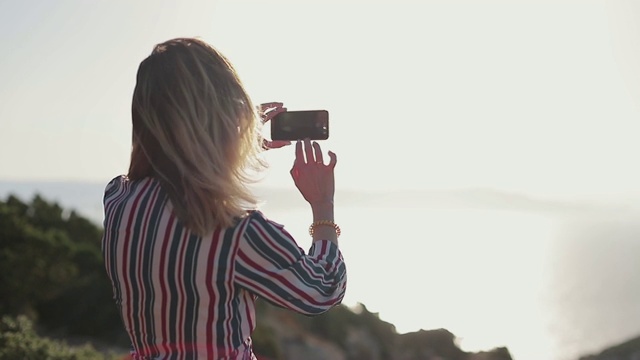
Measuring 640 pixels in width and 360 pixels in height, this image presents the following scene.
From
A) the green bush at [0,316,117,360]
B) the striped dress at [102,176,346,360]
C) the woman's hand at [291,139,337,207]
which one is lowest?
the green bush at [0,316,117,360]

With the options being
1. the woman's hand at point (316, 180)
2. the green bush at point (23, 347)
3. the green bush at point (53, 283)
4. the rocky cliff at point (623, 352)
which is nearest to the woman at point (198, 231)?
the woman's hand at point (316, 180)

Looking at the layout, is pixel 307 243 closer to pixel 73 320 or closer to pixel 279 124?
pixel 279 124

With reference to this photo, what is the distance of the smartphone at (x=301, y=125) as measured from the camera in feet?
9.48

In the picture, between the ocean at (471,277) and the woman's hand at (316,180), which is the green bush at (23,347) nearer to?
the ocean at (471,277)

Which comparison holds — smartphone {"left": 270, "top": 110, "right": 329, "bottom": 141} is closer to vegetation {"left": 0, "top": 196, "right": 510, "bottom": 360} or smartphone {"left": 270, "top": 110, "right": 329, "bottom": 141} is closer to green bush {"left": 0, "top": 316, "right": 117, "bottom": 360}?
green bush {"left": 0, "top": 316, "right": 117, "bottom": 360}

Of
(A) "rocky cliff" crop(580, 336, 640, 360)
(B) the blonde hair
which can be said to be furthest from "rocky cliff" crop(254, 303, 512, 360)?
(B) the blonde hair

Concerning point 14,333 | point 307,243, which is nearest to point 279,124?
point 307,243

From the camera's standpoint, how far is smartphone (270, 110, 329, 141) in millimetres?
2889

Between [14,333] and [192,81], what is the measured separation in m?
4.55

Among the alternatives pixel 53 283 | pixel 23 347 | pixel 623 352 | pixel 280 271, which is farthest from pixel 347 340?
pixel 280 271

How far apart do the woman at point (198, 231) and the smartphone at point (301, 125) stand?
0.40 metres

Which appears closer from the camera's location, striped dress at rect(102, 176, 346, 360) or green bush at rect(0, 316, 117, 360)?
striped dress at rect(102, 176, 346, 360)

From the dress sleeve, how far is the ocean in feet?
0.29

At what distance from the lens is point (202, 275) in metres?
2.34
